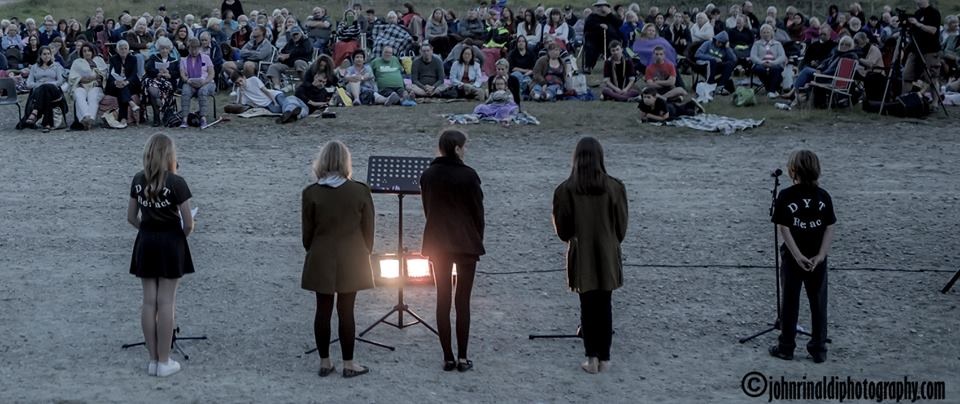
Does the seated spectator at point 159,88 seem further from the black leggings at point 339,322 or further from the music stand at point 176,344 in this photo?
the black leggings at point 339,322

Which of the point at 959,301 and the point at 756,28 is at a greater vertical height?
the point at 756,28

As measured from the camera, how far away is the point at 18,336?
8172 mm

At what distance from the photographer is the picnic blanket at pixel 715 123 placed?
1594 cm

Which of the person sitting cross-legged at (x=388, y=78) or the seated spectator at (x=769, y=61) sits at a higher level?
the seated spectator at (x=769, y=61)

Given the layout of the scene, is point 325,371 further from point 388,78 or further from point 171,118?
point 388,78

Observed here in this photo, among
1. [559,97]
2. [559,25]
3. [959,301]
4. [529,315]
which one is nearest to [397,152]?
[559,97]

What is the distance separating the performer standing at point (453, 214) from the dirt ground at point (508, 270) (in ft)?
2.20

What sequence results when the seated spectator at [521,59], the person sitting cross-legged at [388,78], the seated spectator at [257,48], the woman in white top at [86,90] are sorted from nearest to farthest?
the woman in white top at [86,90] < the person sitting cross-legged at [388,78] < the seated spectator at [521,59] < the seated spectator at [257,48]

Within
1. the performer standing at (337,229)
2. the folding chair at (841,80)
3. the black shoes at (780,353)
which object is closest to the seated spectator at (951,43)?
the folding chair at (841,80)

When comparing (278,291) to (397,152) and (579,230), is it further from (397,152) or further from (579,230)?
(397,152)

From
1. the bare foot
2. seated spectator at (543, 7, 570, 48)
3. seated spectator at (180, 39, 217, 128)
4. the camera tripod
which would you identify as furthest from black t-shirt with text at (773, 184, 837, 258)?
seated spectator at (543, 7, 570, 48)

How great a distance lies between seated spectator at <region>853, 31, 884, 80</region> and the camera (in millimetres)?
17922

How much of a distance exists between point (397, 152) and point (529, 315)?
632 cm

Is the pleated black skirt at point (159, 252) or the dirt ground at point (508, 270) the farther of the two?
the dirt ground at point (508, 270)
